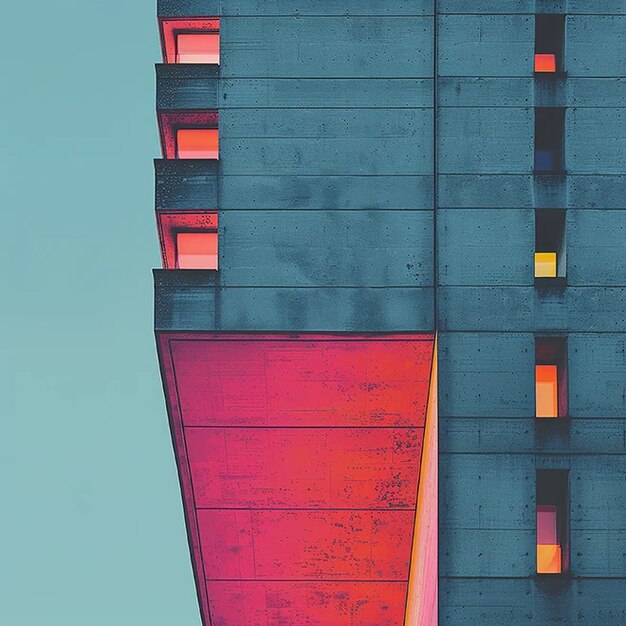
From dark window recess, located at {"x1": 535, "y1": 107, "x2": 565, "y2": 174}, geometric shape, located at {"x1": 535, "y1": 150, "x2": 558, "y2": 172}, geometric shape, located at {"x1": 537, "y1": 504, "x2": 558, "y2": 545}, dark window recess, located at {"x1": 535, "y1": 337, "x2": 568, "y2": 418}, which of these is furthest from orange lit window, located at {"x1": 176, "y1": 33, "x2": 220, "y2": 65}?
geometric shape, located at {"x1": 537, "y1": 504, "x2": 558, "y2": 545}

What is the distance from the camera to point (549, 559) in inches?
1115

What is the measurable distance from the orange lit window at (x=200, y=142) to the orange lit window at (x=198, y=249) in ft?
6.80

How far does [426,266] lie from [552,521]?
672 cm

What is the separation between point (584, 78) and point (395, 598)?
1695 centimetres

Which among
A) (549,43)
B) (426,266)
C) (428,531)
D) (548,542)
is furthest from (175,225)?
(548,542)

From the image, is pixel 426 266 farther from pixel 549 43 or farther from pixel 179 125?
pixel 179 125

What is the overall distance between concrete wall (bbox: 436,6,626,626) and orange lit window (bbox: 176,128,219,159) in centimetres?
598

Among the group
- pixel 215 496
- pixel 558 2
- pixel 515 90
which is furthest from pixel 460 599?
pixel 558 2

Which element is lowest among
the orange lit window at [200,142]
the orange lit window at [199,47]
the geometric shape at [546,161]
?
the geometric shape at [546,161]

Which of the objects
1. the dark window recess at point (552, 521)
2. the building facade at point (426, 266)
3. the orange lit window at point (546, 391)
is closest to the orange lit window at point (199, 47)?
the building facade at point (426, 266)

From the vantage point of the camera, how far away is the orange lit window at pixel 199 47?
31984 millimetres

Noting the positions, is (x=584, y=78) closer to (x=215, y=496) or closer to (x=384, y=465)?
(x=384, y=465)

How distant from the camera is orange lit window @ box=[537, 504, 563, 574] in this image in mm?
28266

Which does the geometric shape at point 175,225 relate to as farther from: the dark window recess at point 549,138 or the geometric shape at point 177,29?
the dark window recess at point 549,138
